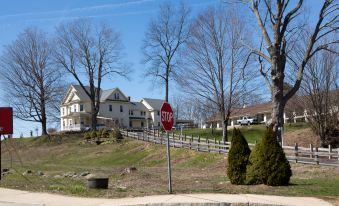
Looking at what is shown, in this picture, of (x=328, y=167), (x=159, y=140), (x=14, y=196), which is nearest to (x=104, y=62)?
(x=159, y=140)

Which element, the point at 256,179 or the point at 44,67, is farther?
the point at 44,67

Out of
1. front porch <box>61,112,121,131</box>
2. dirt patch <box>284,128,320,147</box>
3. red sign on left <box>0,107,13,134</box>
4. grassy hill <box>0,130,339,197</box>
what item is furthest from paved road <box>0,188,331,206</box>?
front porch <box>61,112,121,131</box>

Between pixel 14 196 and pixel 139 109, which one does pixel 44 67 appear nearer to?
pixel 139 109

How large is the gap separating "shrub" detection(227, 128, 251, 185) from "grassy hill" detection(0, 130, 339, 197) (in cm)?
36

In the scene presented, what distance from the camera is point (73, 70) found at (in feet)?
225

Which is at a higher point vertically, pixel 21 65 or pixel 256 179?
pixel 21 65

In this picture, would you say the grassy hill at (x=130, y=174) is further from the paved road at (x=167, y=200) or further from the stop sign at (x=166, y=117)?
the stop sign at (x=166, y=117)

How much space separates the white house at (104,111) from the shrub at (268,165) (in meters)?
73.3

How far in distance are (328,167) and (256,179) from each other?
1107cm

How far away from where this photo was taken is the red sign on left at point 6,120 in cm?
1792

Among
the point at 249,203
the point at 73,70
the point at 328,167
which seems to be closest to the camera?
the point at 249,203

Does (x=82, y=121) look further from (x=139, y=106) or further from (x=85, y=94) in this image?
(x=139, y=106)

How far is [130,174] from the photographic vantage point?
907 inches

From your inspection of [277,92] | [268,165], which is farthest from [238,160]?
[277,92]
